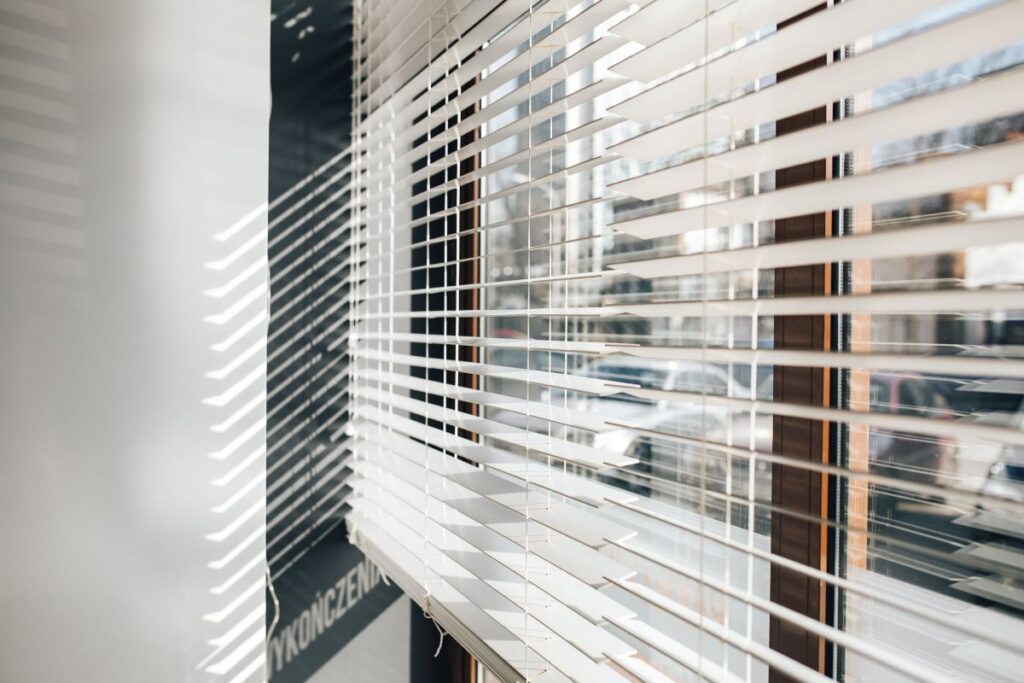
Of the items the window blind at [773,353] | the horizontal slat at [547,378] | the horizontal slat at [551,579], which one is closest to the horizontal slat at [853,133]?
the window blind at [773,353]

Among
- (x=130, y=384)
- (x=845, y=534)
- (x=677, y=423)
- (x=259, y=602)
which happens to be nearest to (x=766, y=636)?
(x=845, y=534)

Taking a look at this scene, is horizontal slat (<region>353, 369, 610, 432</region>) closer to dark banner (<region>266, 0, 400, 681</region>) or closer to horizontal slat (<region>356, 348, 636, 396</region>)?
horizontal slat (<region>356, 348, 636, 396</region>)

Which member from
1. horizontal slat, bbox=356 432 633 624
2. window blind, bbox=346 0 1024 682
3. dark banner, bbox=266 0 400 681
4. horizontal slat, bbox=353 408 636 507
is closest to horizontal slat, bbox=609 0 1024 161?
window blind, bbox=346 0 1024 682

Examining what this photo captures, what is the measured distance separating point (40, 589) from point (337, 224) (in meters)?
0.92

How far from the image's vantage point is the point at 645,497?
0.93 metres

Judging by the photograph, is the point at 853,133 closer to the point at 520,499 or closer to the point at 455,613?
the point at 520,499

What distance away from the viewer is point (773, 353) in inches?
22.4

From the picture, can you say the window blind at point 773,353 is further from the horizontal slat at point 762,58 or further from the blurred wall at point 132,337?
the blurred wall at point 132,337

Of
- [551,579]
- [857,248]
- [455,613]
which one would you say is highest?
[857,248]

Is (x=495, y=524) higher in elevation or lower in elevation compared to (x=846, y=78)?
lower

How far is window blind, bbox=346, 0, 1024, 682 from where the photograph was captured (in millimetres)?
492

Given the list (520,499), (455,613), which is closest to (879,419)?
(520,499)

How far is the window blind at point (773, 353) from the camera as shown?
49cm

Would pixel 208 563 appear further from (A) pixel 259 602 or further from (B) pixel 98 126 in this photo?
(B) pixel 98 126
